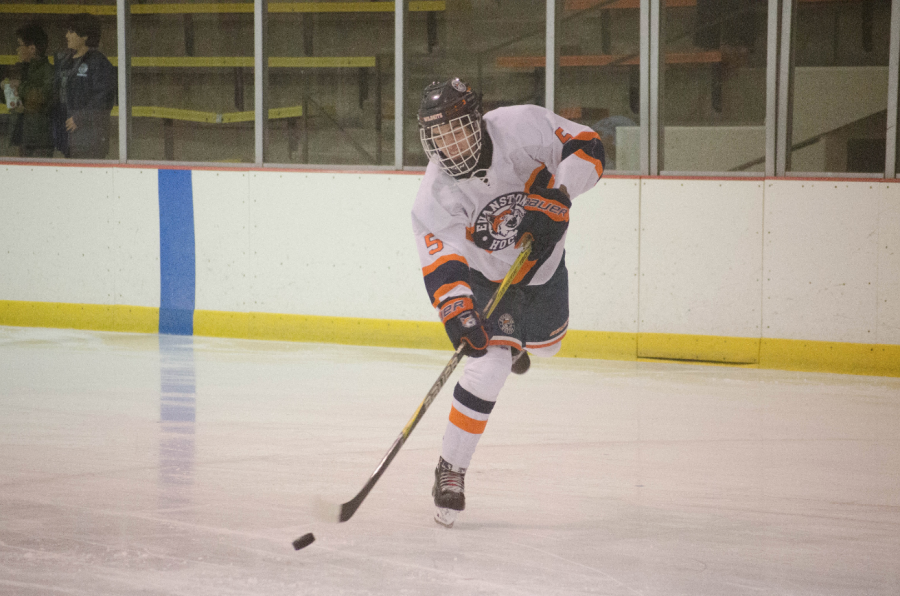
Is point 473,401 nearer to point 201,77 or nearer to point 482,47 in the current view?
point 482,47

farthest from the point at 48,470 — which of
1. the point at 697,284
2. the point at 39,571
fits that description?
the point at 697,284

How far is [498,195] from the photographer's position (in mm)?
2465

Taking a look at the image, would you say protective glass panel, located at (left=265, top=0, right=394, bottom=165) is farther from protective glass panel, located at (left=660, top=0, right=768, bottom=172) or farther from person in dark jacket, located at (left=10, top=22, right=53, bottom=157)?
protective glass panel, located at (left=660, top=0, right=768, bottom=172)

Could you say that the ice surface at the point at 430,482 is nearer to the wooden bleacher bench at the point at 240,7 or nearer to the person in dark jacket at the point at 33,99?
the person in dark jacket at the point at 33,99

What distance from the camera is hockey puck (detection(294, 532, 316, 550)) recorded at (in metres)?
2.21

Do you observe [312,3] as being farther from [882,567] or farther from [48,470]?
[882,567]

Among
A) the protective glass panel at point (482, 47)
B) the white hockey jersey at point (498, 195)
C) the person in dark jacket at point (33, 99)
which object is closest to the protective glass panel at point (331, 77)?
the protective glass panel at point (482, 47)

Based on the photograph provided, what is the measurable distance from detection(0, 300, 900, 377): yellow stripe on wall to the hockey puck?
283 centimetres

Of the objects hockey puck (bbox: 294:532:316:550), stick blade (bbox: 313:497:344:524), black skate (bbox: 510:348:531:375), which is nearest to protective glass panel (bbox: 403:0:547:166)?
black skate (bbox: 510:348:531:375)

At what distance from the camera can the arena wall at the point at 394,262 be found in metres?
4.52

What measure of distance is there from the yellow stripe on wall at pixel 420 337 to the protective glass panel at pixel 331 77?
1.52m

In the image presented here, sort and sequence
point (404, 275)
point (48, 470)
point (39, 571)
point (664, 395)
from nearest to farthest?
point (39, 571) < point (48, 470) < point (664, 395) < point (404, 275)

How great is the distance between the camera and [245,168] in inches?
215

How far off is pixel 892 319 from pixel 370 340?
237 cm
